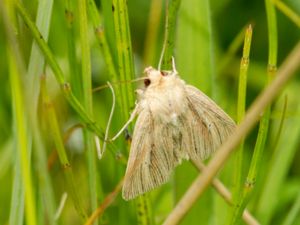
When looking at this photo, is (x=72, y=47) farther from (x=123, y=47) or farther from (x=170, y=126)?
(x=170, y=126)

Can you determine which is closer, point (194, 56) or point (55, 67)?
point (55, 67)

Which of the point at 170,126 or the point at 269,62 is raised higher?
the point at 269,62

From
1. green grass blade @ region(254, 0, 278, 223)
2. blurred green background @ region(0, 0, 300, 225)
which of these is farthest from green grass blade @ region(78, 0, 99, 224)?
green grass blade @ region(254, 0, 278, 223)

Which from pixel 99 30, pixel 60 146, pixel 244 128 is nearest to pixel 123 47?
pixel 99 30

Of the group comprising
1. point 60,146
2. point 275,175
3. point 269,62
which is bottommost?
point 275,175

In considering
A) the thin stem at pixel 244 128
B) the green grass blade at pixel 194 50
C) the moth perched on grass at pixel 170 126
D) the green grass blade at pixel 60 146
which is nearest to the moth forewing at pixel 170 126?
the moth perched on grass at pixel 170 126

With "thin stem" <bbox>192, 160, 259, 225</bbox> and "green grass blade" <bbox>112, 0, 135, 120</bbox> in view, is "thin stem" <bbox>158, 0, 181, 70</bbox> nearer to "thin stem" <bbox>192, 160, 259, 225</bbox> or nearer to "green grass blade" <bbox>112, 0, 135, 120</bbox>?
"green grass blade" <bbox>112, 0, 135, 120</bbox>

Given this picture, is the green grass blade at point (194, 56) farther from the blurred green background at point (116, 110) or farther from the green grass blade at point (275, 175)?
the green grass blade at point (275, 175)

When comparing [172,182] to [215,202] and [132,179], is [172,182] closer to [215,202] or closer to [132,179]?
[215,202]
